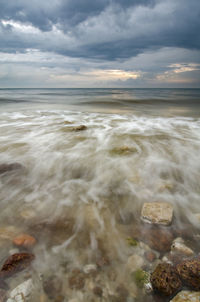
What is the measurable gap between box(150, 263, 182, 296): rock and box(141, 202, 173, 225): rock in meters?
0.80

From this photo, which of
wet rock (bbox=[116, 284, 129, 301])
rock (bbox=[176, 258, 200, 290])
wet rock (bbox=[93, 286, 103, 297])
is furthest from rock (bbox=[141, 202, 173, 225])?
wet rock (bbox=[93, 286, 103, 297])

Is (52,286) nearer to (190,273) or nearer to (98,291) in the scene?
(98,291)

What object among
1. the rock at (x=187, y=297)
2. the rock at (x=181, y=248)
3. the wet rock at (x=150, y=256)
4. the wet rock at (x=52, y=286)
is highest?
the rock at (x=187, y=297)

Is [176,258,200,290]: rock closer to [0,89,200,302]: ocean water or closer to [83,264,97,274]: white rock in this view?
[0,89,200,302]: ocean water

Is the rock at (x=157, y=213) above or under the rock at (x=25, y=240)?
above

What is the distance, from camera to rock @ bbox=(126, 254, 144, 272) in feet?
6.41

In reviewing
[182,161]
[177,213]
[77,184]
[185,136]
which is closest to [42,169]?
[77,184]

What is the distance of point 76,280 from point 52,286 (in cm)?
26

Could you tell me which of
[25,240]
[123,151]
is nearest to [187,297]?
[25,240]

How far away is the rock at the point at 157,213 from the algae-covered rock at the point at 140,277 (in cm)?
82

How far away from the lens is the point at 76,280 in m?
1.84

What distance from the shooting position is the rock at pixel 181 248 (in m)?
2.10

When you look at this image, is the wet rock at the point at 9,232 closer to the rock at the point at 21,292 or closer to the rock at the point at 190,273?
the rock at the point at 21,292

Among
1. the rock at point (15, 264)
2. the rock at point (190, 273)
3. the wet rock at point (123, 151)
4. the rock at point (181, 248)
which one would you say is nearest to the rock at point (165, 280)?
the rock at point (190, 273)
